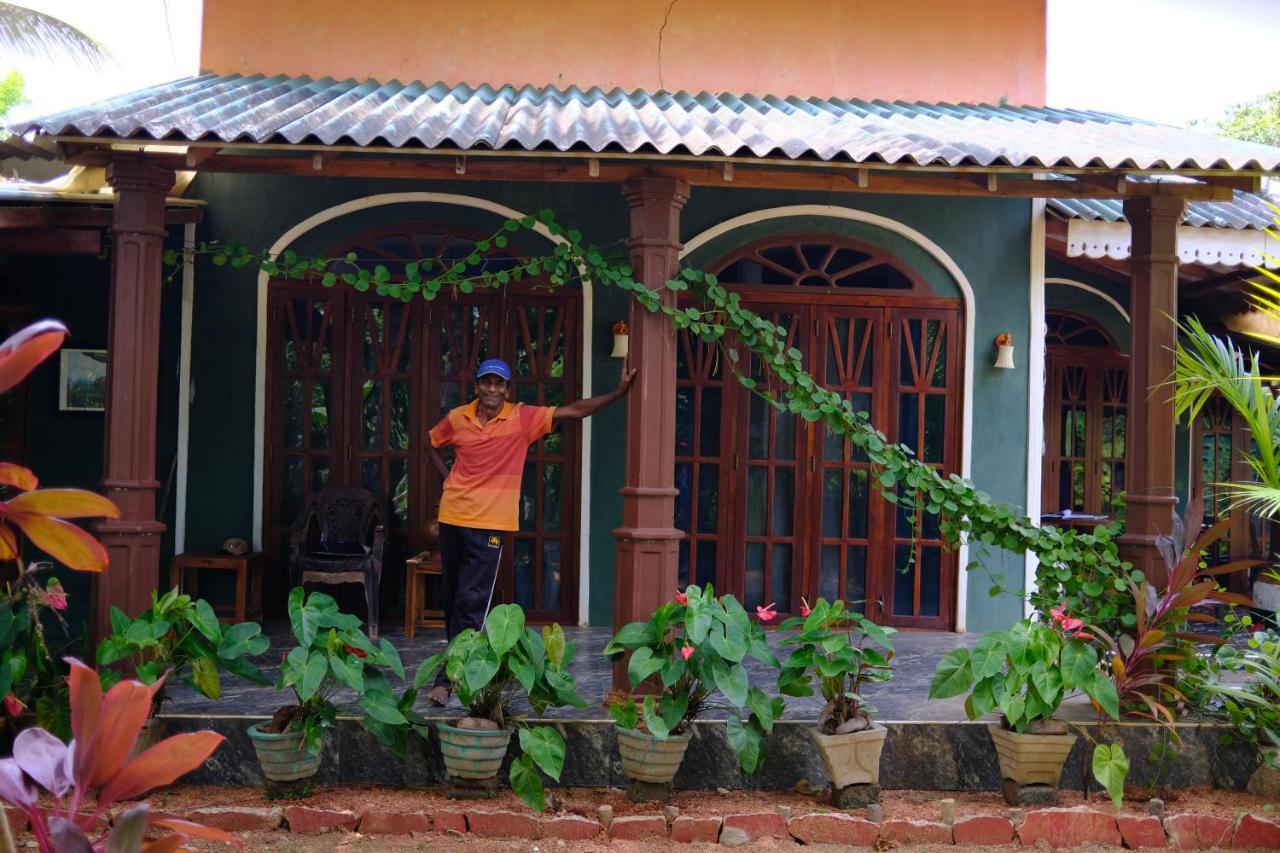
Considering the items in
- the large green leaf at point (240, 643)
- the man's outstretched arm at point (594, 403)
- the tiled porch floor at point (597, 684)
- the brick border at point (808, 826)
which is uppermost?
the man's outstretched arm at point (594, 403)

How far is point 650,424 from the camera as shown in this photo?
6.14 m

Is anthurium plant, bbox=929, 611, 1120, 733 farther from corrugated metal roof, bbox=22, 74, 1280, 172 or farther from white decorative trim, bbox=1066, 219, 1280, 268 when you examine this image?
white decorative trim, bbox=1066, 219, 1280, 268

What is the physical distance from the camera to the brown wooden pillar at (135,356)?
604 centimetres

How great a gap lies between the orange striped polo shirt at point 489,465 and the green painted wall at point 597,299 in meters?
1.83

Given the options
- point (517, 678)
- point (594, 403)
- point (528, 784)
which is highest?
point (594, 403)

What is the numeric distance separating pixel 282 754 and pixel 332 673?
40cm

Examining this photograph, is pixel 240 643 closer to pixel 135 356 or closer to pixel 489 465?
pixel 489 465

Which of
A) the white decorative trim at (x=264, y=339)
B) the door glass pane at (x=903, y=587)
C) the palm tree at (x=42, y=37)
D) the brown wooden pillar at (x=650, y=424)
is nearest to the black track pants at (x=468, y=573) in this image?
the brown wooden pillar at (x=650, y=424)

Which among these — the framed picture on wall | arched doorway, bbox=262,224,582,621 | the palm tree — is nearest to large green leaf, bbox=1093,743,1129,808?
arched doorway, bbox=262,224,582,621

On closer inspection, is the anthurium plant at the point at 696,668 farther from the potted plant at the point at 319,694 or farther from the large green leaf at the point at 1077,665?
the large green leaf at the point at 1077,665

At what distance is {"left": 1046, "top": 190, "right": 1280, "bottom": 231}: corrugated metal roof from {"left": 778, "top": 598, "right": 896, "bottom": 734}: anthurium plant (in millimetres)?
3768

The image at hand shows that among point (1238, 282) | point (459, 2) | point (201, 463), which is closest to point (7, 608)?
point (201, 463)

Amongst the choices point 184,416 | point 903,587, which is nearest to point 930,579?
point 903,587

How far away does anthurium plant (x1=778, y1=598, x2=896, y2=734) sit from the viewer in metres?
5.46
